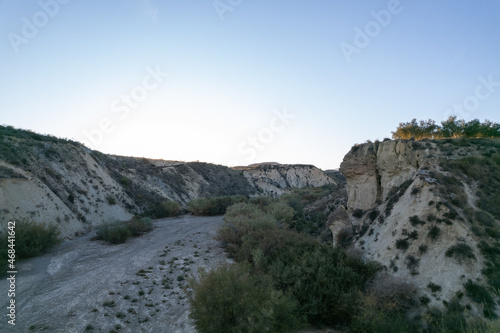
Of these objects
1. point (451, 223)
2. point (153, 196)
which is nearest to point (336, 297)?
point (451, 223)

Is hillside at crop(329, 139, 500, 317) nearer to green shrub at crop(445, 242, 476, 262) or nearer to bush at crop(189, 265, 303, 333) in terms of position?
green shrub at crop(445, 242, 476, 262)

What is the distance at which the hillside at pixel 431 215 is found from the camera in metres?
6.99

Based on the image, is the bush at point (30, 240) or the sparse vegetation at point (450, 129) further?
the sparse vegetation at point (450, 129)

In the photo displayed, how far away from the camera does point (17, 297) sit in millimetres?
7312

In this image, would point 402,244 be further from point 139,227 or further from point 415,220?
point 139,227

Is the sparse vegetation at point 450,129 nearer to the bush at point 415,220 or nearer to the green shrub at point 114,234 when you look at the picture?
the bush at point 415,220

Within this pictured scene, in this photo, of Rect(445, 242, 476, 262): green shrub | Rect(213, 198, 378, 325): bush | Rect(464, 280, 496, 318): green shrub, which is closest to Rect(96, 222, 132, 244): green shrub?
Rect(213, 198, 378, 325): bush

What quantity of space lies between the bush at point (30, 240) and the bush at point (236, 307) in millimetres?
8094

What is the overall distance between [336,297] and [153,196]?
2423 centimetres

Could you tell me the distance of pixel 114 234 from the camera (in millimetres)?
13820

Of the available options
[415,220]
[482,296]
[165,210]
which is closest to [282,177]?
[165,210]

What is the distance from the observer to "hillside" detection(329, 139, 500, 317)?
699cm

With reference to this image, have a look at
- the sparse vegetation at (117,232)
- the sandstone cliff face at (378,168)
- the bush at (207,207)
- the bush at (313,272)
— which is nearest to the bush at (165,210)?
the bush at (207,207)

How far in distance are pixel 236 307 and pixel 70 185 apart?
17.4 m
